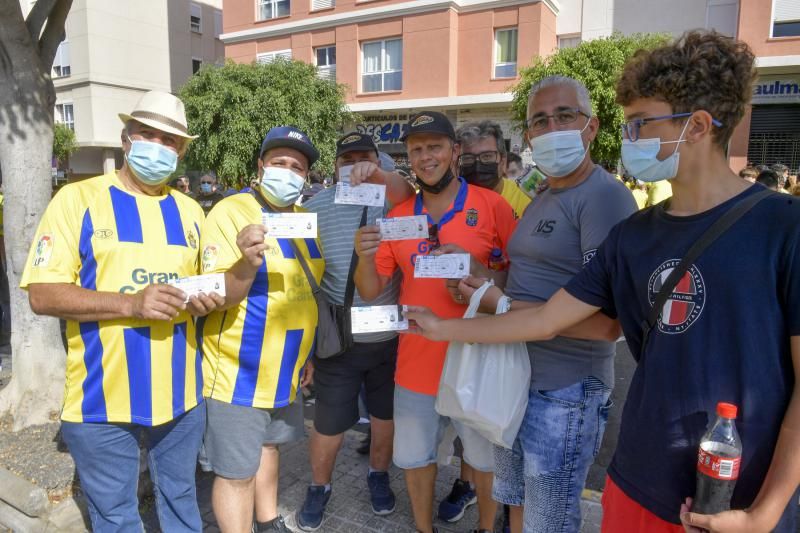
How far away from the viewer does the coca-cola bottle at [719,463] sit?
1379mm

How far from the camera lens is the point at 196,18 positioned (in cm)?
3472

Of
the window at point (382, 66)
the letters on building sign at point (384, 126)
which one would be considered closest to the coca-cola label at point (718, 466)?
the letters on building sign at point (384, 126)

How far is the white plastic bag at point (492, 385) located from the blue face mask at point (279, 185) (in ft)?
3.59

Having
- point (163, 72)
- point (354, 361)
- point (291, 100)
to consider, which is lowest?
point (354, 361)

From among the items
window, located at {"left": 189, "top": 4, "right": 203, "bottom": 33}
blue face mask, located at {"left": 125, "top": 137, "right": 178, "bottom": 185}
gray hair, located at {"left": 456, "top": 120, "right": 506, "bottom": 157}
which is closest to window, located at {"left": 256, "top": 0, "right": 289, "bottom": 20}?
window, located at {"left": 189, "top": 4, "right": 203, "bottom": 33}

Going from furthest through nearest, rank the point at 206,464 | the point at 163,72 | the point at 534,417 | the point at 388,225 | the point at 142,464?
1. the point at 163,72
2. the point at 142,464
3. the point at 206,464
4. the point at 388,225
5. the point at 534,417

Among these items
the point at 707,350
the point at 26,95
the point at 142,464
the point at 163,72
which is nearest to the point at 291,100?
the point at 26,95

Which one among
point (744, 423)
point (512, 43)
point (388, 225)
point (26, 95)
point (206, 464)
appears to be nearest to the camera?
point (744, 423)

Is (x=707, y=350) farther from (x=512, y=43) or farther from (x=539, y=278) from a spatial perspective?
(x=512, y=43)

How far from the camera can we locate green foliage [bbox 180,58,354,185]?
16.2 meters

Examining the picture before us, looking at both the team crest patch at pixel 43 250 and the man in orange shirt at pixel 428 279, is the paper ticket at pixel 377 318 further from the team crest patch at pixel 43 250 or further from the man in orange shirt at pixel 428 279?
the team crest patch at pixel 43 250

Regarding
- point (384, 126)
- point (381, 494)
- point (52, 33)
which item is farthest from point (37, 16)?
point (384, 126)

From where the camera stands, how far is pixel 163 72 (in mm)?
33469

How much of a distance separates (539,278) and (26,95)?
4119mm
